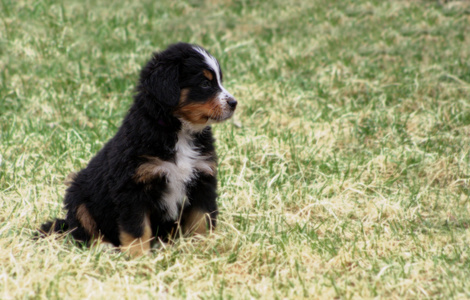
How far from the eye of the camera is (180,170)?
3.38 m

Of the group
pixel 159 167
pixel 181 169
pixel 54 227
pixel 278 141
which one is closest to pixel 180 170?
pixel 181 169

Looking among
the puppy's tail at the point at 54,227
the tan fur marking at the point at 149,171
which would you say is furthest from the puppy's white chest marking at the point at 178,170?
the puppy's tail at the point at 54,227

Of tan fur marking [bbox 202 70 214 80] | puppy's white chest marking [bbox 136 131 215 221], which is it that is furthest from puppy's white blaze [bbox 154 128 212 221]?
tan fur marking [bbox 202 70 214 80]

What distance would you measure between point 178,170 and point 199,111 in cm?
38

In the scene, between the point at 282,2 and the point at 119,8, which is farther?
the point at 282,2

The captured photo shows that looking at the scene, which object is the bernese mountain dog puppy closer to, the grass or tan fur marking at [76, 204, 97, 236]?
tan fur marking at [76, 204, 97, 236]

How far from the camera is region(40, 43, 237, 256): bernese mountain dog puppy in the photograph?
3307 mm

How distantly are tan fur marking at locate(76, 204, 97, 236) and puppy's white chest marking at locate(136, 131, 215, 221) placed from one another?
458mm

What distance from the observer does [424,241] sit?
11.6 feet

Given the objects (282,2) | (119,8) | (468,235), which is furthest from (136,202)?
(282,2)

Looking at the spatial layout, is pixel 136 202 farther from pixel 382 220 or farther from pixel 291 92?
pixel 291 92

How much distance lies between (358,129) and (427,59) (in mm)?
2388

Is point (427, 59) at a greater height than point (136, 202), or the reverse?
point (136, 202)

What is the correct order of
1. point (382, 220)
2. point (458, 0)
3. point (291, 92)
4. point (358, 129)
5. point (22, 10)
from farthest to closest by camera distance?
point (458, 0) < point (22, 10) < point (291, 92) < point (358, 129) < point (382, 220)
